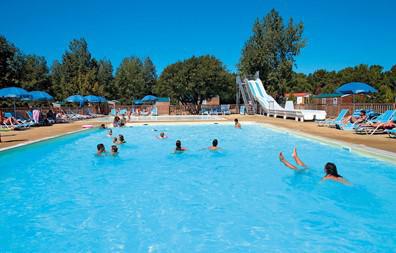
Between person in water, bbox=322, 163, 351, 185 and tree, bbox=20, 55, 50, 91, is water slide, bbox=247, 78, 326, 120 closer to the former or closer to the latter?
person in water, bbox=322, 163, 351, 185

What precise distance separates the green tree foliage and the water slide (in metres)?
3.86

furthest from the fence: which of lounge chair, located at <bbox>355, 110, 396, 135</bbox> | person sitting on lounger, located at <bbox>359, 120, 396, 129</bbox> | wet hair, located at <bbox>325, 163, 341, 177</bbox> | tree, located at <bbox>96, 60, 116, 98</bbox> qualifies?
tree, located at <bbox>96, 60, 116, 98</bbox>

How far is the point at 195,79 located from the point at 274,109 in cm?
847

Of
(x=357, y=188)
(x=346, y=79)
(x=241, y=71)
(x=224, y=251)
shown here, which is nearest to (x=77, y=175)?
(x=224, y=251)

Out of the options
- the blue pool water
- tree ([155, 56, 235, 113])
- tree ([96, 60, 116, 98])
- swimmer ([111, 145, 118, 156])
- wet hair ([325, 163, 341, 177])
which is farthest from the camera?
tree ([96, 60, 116, 98])

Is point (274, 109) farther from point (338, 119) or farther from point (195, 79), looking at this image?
point (338, 119)

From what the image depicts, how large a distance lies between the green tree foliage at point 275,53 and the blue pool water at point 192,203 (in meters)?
24.3

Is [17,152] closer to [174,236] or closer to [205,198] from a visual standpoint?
[205,198]

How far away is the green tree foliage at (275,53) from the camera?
111ft

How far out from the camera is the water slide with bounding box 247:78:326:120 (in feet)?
66.6

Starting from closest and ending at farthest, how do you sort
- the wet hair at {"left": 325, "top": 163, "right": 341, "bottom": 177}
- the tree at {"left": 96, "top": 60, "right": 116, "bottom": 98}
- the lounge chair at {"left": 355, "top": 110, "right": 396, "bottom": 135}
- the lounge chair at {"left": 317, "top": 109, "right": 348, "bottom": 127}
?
the wet hair at {"left": 325, "top": 163, "right": 341, "bottom": 177} → the lounge chair at {"left": 355, "top": 110, "right": 396, "bottom": 135} → the lounge chair at {"left": 317, "top": 109, "right": 348, "bottom": 127} → the tree at {"left": 96, "top": 60, "right": 116, "bottom": 98}

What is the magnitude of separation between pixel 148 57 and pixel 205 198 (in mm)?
55479

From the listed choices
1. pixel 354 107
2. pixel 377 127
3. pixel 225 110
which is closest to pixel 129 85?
pixel 225 110

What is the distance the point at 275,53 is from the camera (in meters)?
34.7
